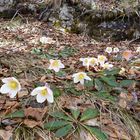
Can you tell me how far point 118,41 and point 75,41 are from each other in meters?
0.68

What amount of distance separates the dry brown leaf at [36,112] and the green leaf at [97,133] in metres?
0.26

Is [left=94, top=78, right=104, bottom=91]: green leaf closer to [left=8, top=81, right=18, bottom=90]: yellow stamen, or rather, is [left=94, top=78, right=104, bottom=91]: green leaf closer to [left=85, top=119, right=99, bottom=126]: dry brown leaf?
[left=85, top=119, right=99, bottom=126]: dry brown leaf

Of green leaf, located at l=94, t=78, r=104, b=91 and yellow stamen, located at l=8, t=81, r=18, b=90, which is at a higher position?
yellow stamen, located at l=8, t=81, r=18, b=90

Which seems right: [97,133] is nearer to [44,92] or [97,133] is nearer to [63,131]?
[63,131]

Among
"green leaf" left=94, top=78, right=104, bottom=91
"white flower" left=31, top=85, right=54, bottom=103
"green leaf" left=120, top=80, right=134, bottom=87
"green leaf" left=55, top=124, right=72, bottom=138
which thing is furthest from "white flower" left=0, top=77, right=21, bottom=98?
"green leaf" left=120, top=80, right=134, bottom=87

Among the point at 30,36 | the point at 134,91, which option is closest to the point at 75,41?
the point at 30,36

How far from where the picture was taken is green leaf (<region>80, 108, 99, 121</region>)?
2041mm

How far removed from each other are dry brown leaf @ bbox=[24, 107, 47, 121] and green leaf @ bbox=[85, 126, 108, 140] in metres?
0.26

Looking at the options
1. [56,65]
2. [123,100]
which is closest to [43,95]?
[56,65]

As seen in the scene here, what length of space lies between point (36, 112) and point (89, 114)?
0.99 ft

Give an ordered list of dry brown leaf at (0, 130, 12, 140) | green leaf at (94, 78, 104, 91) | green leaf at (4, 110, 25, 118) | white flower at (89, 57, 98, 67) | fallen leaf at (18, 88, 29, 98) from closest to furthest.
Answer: dry brown leaf at (0, 130, 12, 140) → green leaf at (4, 110, 25, 118) → fallen leaf at (18, 88, 29, 98) → green leaf at (94, 78, 104, 91) → white flower at (89, 57, 98, 67)

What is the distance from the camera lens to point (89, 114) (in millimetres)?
2066

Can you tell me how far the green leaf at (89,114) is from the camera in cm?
204

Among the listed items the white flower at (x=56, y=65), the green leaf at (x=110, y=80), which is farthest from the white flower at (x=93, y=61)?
the white flower at (x=56, y=65)
